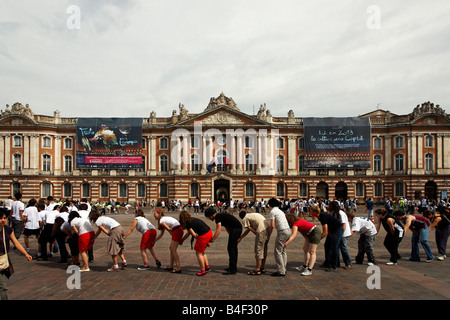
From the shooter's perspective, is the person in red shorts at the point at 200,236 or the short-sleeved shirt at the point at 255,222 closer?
the person in red shorts at the point at 200,236

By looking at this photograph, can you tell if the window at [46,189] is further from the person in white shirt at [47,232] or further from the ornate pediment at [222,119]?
the person in white shirt at [47,232]

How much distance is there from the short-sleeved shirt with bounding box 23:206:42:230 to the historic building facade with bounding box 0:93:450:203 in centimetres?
3095

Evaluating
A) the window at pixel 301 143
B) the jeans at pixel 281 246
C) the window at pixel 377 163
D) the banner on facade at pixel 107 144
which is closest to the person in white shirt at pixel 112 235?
the jeans at pixel 281 246

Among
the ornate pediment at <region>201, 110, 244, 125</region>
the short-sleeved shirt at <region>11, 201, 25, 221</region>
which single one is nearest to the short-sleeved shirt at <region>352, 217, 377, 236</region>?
the short-sleeved shirt at <region>11, 201, 25, 221</region>

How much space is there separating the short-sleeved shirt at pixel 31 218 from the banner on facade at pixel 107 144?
32.0m

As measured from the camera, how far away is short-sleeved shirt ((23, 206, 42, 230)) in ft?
39.4

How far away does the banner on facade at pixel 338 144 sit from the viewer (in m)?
43.0

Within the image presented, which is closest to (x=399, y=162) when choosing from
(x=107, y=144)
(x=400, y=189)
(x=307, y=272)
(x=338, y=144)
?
(x=400, y=189)

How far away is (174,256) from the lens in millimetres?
9211

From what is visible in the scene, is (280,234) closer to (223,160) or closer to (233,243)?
(233,243)

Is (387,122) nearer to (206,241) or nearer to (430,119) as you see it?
(430,119)

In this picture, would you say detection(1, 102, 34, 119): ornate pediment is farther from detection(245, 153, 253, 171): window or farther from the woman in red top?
the woman in red top
